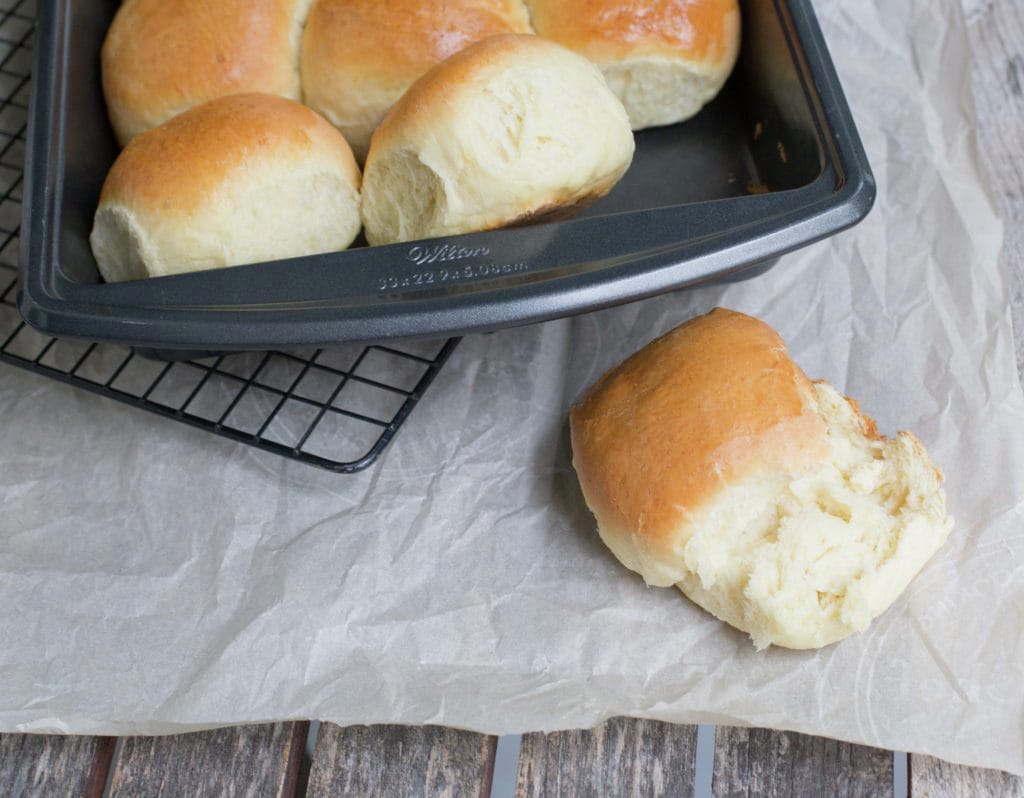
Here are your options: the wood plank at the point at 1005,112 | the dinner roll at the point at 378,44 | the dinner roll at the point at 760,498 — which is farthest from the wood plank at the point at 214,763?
the wood plank at the point at 1005,112

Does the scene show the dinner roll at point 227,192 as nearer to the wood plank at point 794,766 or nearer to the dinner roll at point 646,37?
the dinner roll at point 646,37

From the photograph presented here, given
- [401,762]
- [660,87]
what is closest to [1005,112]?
[660,87]

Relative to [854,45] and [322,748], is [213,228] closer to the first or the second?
[322,748]

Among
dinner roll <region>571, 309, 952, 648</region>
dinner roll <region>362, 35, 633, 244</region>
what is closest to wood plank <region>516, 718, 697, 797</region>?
dinner roll <region>571, 309, 952, 648</region>

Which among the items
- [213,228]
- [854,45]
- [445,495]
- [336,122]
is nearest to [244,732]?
[445,495]

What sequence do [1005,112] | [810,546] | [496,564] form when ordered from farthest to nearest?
[1005,112] → [496,564] → [810,546]

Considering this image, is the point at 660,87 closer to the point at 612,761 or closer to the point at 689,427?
the point at 689,427
